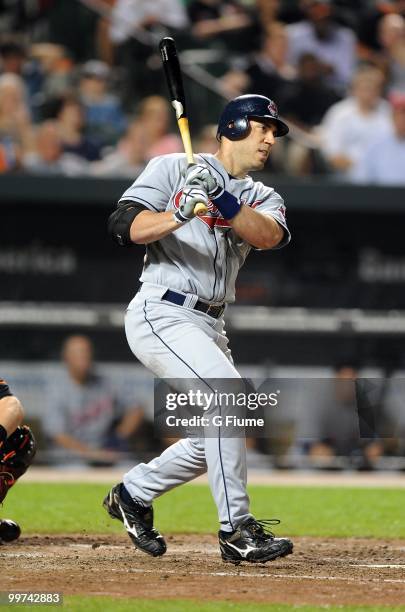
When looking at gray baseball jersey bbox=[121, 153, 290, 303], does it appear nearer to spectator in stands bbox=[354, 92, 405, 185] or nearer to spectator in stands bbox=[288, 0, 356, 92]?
spectator in stands bbox=[354, 92, 405, 185]

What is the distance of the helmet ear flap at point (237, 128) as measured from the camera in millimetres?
5121

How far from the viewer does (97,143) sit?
10.6m

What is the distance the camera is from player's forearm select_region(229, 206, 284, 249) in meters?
4.82

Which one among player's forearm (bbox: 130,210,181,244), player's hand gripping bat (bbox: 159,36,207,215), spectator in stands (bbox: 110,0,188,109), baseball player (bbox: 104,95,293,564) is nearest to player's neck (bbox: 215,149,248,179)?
baseball player (bbox: 104,95,293,564)

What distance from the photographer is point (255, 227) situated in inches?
191

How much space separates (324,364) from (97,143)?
2778 millimetres

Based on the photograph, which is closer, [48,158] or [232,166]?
[232,166]

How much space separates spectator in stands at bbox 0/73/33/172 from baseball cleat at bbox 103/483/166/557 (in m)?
5.42


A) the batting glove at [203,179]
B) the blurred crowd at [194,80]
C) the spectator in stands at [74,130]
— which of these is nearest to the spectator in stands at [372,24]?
the blurred crowd at [194,80]

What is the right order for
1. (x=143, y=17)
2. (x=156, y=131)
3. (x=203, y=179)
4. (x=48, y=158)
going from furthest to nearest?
(x=143, y=17) < (x=156, y=131) < (x=48, y=158) < (x=203, y=179)

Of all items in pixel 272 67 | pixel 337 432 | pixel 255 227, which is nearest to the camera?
pixel 255 227

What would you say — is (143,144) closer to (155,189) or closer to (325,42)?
(325,42)

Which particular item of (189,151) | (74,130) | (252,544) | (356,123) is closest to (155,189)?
(189,151)

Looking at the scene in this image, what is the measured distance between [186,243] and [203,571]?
4.44ft
